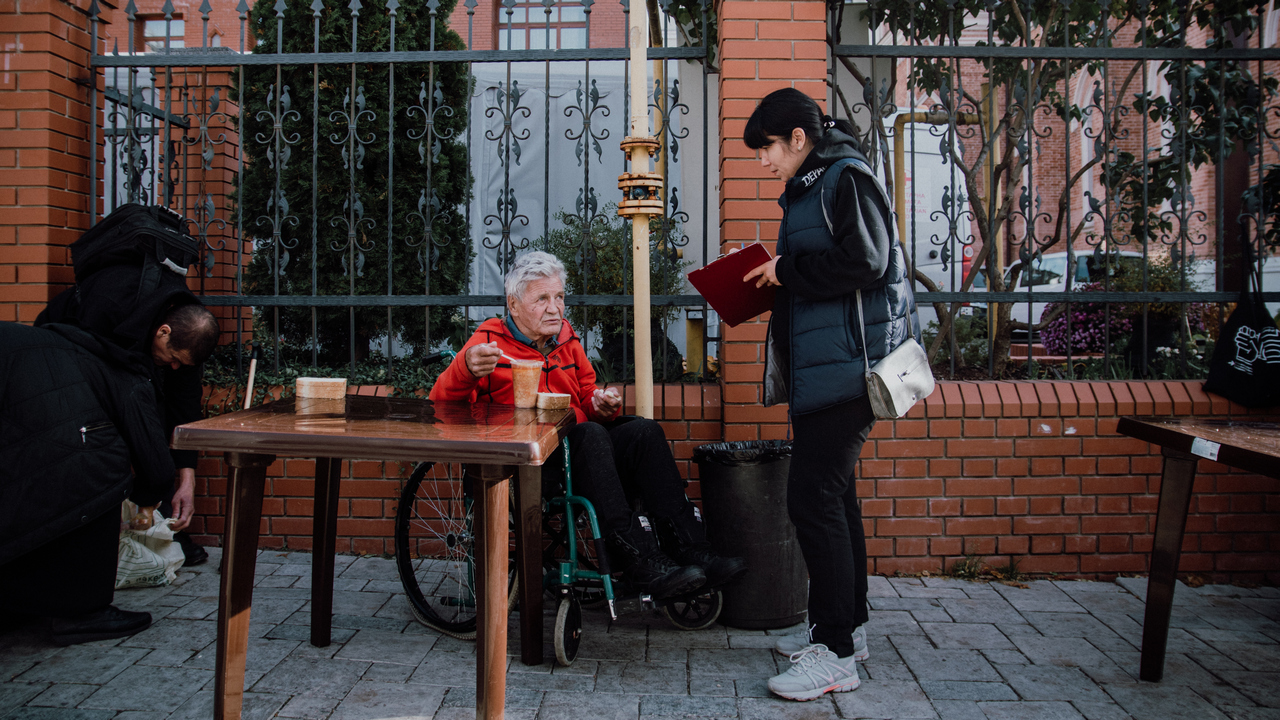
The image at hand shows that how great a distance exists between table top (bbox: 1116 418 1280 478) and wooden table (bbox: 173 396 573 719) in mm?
1820

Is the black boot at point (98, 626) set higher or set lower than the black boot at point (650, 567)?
lower

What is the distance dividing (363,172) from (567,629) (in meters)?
2.79

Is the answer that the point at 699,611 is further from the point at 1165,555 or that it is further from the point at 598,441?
the point at 1165,555

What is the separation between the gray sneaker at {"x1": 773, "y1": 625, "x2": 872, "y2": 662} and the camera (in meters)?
2.96

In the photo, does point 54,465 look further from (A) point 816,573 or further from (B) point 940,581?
(B) point 940,581

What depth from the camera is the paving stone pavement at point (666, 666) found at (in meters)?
2.59

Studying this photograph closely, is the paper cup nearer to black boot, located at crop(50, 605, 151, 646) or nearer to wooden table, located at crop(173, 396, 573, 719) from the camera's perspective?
wooden table, located at crop(173, 396, 573, 719)

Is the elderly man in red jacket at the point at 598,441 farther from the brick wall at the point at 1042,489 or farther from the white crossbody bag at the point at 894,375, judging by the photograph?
the white crossbody bag at the point at 894,375

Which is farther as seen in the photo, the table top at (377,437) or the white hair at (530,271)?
the white hair at (530,271)

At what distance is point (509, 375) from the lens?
3.26 metres

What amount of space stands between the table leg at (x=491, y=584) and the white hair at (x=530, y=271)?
119cm

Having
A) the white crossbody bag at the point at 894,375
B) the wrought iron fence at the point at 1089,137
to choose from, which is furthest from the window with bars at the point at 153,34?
the white crossbody bag at the point at 894,375

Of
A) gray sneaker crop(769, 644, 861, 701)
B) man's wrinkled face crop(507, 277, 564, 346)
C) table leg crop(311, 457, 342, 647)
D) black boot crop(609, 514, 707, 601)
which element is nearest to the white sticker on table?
gray sneaker crop(769, 644, 861, 701)

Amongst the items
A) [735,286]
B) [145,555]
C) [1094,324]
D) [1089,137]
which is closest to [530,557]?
[735,286]
